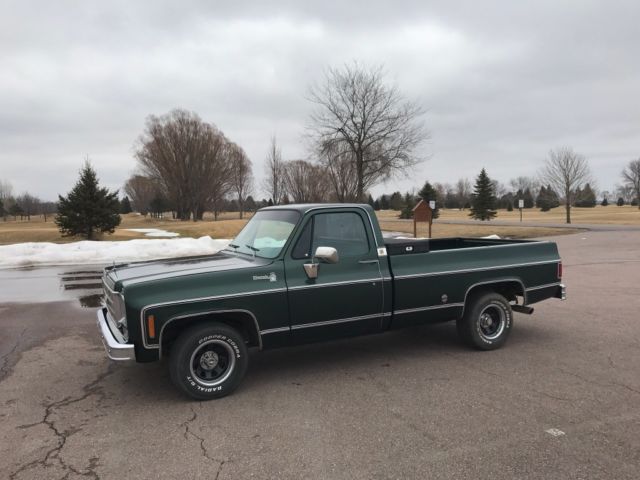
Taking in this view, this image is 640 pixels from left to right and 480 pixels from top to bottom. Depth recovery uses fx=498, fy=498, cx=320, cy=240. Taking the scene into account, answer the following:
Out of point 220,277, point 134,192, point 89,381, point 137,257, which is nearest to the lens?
point 220,277

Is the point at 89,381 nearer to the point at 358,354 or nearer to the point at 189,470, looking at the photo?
the point at 189,470

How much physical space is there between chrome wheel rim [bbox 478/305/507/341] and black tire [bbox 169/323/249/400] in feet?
9.96

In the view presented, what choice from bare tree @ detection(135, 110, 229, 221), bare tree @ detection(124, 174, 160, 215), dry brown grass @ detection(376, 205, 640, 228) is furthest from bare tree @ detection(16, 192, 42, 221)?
dry brown grass @ detection(376, 205, 640, 228)

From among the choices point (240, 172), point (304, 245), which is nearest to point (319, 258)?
point (304, 245)

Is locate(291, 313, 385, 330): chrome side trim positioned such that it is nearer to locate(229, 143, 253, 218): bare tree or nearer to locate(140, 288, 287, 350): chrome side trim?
locate(140, 288, 287, 350): chrome side trim

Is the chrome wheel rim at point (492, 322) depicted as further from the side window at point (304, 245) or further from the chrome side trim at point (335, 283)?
the side window at point (304, 245)

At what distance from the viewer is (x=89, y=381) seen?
5.24 meters

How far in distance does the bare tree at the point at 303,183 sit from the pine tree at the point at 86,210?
30564 millimetres

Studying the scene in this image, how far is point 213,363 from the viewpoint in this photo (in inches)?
184

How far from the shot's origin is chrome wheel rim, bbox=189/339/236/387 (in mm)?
4625

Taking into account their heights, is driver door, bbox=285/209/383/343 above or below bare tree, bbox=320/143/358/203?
below

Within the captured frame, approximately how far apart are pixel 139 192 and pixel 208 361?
100943 millimetres

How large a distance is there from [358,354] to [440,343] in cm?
116

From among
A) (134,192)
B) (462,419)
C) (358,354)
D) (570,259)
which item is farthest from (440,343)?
(134,192)
